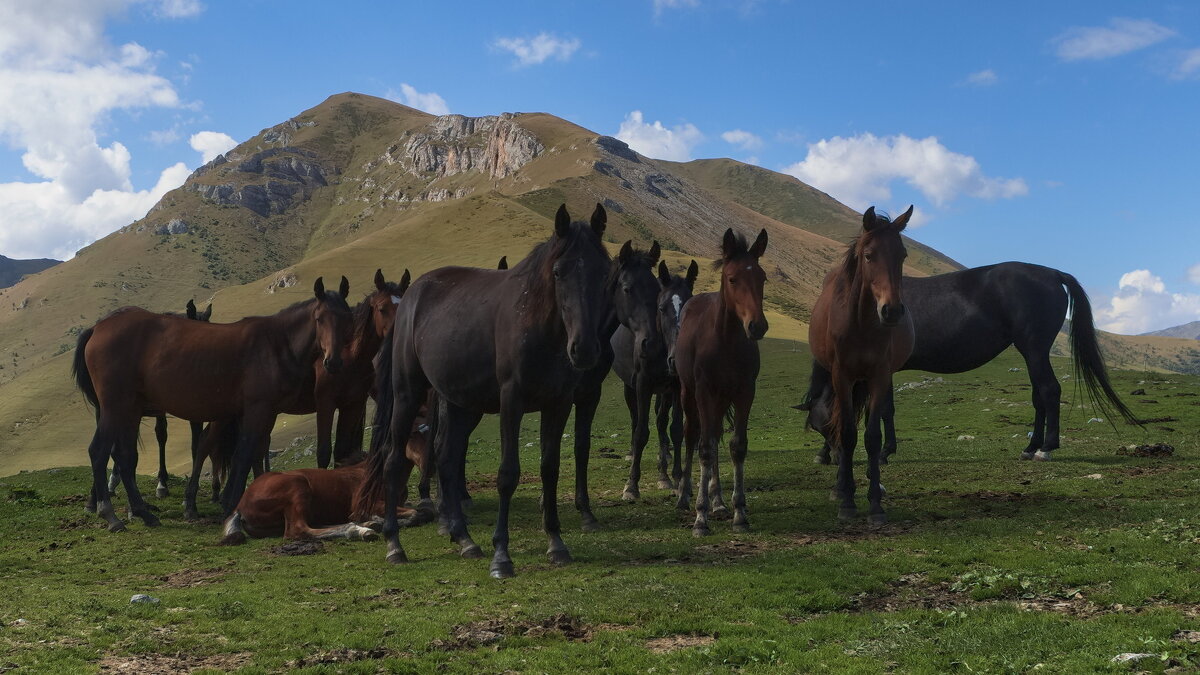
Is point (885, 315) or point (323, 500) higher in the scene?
point (885, 315)

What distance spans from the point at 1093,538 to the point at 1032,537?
1.74 feet

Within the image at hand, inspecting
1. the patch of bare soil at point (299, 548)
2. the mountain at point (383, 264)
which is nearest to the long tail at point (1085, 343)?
the patch of bare soil at point (299, 548)

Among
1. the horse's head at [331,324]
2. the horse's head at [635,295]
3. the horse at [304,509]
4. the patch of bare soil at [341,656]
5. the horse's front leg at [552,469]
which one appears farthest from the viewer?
the horse's head at [331,324]

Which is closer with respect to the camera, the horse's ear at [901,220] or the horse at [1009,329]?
the horse's ear at [901,220]

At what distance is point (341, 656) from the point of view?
559 cm

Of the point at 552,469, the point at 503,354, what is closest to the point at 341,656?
the point at 552,469

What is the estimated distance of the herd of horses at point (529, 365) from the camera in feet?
26.9

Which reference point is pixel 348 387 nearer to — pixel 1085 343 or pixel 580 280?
pixel 580 280

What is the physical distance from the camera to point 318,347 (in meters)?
12.1

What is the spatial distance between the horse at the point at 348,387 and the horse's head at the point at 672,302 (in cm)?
415

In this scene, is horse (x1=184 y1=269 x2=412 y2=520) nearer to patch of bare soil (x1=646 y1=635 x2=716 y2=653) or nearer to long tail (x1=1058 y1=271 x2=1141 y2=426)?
patch of bare soil (x1=646 y1=635 x2=716 y2=653)

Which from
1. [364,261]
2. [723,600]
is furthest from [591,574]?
[364,261]

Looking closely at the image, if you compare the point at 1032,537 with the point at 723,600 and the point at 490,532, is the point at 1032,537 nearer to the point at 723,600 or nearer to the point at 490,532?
the point at 723,600

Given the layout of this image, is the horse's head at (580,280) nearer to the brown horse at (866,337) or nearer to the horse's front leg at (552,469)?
the horse's front leg at (552,469)
